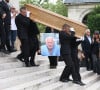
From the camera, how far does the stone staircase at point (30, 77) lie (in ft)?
42.1

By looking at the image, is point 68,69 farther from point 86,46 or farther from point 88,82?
point 86,46

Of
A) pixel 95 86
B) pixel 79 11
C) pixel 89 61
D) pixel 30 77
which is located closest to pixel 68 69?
pixel 30 77

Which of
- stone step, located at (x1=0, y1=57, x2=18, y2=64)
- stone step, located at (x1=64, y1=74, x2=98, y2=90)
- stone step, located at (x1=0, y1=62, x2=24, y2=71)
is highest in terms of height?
stone step, located at (x1=0, y1=57, x2=18, y2=64)

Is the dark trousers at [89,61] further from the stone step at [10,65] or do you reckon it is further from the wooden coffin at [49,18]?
the stone step at [10,65]

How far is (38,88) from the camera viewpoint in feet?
43.1

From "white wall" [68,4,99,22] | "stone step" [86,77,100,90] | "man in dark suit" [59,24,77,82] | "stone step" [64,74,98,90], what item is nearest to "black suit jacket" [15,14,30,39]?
"man in dark suit" [59,24,77,82]

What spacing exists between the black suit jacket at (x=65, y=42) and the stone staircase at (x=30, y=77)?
0.86m

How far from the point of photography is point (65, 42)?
47.7 ft

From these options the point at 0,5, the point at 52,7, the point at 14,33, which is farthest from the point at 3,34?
the point at 52,7

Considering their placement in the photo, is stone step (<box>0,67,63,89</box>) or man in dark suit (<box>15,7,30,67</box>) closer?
stone step (<box>0,67,63,89</box>)

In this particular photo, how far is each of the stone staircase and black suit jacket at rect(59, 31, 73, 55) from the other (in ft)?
2.82

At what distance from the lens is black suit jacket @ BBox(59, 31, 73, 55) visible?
14.5 meters

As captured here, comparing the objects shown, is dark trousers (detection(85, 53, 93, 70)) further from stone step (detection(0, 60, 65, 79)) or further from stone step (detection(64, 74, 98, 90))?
stone step (detection(0, 60, 65, 79))

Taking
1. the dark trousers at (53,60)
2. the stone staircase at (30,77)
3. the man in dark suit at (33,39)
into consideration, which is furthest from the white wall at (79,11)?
the man in dark suit at (33,39)
